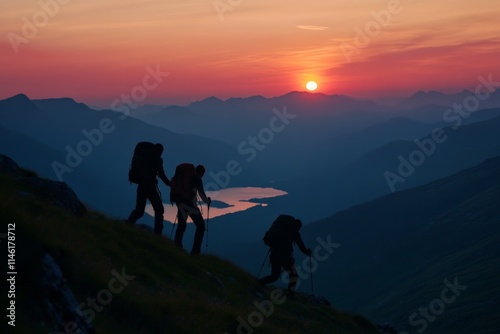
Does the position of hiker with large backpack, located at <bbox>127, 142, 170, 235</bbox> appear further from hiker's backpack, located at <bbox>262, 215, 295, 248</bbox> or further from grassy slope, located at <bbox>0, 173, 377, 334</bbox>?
hiker's backpack, located at <bbox>262, 215, 295, 248</bbox>

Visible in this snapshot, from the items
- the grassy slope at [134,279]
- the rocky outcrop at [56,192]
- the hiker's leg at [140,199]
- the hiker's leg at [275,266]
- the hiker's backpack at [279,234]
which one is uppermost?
the hiker's backpack at [279,234]

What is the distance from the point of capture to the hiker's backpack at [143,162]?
23516mm

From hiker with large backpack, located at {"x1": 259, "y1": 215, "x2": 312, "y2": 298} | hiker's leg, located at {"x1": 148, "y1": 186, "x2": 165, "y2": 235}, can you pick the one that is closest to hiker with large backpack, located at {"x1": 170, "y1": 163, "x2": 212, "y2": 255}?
hiker's leg, located at {"x1": 148, "y1": 186, "x2": 165, "y2": 235}

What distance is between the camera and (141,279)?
18.0 m

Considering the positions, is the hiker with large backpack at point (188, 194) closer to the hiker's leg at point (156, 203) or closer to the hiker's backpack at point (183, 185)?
the hiker's backpack at point (183, 185)

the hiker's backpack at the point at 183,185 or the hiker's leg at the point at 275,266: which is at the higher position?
the hiker's backpack at the point at 183,185

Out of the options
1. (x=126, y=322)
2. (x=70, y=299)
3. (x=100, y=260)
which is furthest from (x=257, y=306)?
(x=70, y=299)

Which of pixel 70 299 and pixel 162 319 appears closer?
pixel 70 299

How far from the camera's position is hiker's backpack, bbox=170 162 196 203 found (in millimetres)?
24469

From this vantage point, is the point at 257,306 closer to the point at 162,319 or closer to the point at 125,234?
the point at 125,234

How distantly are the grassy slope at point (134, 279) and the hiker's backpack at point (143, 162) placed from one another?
1893mm

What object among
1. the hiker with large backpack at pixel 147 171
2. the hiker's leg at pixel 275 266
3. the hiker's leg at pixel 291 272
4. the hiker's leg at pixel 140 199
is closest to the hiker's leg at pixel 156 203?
the hiker with large backpack at pixel 147 171

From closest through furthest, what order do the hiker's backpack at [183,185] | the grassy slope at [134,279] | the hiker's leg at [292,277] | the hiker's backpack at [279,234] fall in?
the grassy slope at [134,279] < the hiker's backpack at [183,185] < the hiker's backpack at [279,234] < the hiker's leg at [292,277]

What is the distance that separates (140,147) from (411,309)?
155 metres
